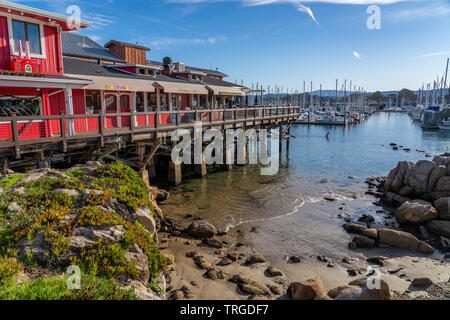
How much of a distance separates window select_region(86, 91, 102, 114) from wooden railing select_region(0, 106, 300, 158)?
6.04 feet

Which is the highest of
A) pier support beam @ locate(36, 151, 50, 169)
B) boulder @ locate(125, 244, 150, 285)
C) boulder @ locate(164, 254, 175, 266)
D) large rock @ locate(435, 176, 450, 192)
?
pier support beam @ locate(36, 151, 50, 169)

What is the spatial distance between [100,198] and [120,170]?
2758mm

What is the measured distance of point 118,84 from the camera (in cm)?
1736

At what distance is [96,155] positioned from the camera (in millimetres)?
14836

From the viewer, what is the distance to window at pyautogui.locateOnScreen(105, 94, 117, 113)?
19.2 metres

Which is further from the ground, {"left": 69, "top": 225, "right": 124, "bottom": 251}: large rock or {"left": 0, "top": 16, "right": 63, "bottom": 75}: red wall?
{"left": 0, "top": 16, "right": 63, "bottom": 75}: red wall

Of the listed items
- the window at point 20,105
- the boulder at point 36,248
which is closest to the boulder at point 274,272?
the boulder at point 36,248

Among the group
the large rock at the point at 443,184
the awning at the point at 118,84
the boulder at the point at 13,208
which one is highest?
the awning at the point at 118,84

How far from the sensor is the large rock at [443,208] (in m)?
14.8

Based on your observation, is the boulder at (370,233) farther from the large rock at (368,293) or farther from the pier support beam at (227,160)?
the pier support beam at (227,160)

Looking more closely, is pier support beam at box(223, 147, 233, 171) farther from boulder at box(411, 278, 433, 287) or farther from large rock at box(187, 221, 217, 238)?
boulder at box(411, 278, 433, 287)

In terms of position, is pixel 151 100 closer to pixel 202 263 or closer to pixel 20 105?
pixel 20 105

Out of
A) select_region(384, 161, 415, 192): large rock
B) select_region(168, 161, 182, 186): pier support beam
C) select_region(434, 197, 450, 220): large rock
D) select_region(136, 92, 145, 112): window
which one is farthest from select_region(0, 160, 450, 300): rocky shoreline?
select_region(136, 92, 145, 112): window

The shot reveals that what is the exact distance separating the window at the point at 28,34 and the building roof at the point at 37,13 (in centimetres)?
44
